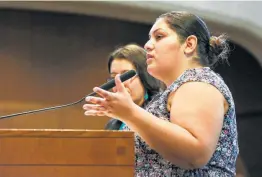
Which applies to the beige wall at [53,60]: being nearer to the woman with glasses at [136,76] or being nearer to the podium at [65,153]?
the woman with glasses at [136,76]

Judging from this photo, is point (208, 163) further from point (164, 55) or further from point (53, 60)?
point (53, 60)

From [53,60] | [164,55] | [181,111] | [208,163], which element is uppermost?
[53,60]

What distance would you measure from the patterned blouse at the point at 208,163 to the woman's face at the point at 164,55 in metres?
0.04

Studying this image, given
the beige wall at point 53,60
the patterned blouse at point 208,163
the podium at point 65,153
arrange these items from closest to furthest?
the podium at point 65,153 → the patterned blouse at point 208,163 → the beige wall at point 53,60

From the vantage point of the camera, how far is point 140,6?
3.45 meters

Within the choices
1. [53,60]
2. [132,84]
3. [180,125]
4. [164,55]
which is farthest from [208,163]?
[53,60]

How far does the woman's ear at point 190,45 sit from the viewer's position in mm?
1062

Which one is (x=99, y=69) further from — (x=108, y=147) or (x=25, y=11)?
(x=108, y=147)

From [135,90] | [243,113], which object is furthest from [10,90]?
[135,90]

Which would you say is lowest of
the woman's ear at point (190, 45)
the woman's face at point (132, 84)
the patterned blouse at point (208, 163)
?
the patterned blouse at point (208, 163)

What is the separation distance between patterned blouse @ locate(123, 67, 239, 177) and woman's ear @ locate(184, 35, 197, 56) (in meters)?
0.05

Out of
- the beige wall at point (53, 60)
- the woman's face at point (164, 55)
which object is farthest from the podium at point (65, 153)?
the beige wall at point (53, 60)

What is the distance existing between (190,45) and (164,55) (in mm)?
65

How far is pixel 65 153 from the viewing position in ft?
2.74
